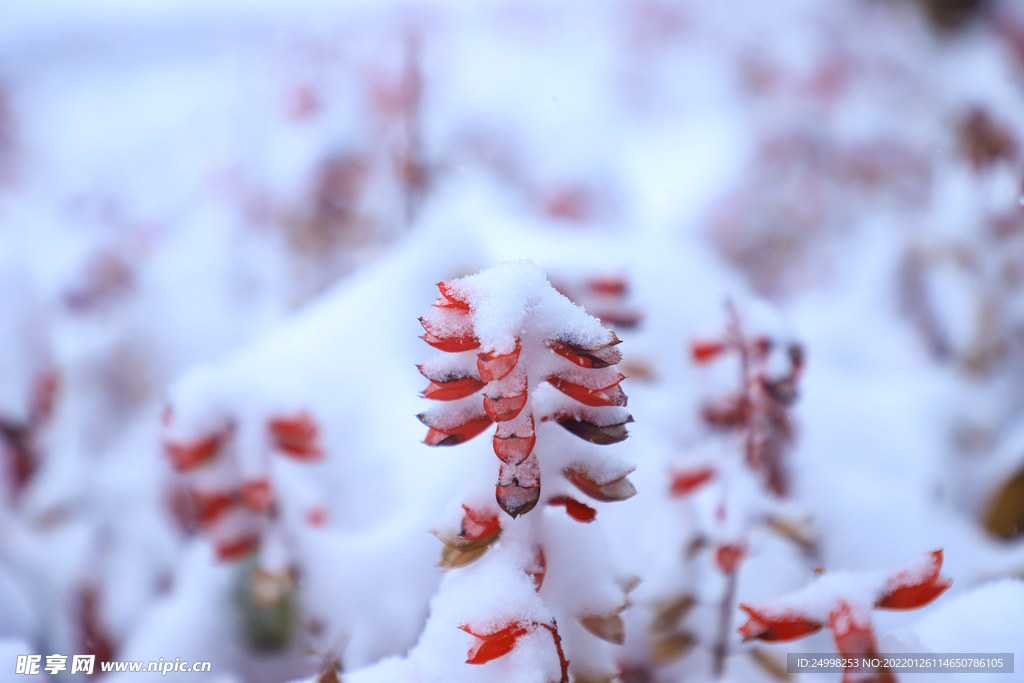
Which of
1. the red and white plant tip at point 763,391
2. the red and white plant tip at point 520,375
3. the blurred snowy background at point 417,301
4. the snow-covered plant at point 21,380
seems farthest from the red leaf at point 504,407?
the snow-covered plant at point 21,380

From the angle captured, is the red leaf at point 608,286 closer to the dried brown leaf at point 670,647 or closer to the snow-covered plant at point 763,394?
the snow-covered plant at point 763,394

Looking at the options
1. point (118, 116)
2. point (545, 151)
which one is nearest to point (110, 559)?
point (545, 151)

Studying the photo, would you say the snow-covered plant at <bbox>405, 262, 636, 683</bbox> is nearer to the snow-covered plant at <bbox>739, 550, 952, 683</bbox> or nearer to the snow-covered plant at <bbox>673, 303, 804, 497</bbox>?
the snow-covered plant at <bbox>739, 550, 952, 683</bbox>

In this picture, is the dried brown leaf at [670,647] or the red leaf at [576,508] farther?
the dried brown leaf at [670,647]

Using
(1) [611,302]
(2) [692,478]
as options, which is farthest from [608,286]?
(2) [692,478]

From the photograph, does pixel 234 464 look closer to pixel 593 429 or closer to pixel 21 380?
pixel 593 429

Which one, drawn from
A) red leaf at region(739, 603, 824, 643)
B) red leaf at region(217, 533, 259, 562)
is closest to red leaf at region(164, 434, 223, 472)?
red leaf at region(217, 533, 259, 562)

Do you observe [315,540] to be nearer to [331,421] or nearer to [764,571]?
[331,421]

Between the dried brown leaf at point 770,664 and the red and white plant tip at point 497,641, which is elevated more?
the red and white plant tip at point 497,641
